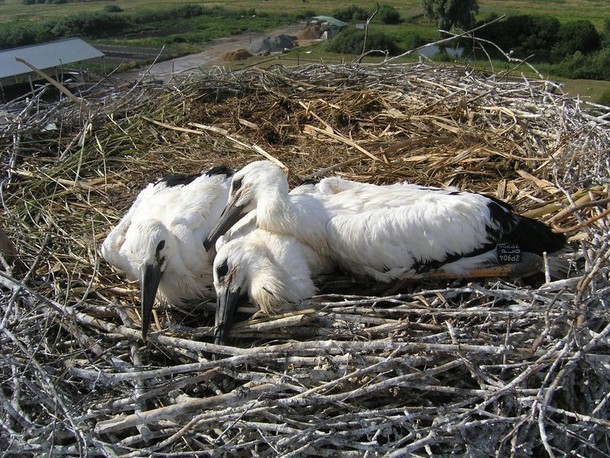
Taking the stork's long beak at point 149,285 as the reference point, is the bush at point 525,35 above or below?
above

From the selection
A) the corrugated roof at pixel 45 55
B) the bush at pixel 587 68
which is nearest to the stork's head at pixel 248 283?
the corrugated roof at pixel 45 55

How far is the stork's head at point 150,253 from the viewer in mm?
2316

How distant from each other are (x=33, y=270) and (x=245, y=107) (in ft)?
7.46

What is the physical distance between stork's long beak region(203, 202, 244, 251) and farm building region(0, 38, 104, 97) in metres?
3.70

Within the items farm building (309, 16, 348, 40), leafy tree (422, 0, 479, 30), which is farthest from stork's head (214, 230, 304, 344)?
farm building (309, 16, 348, 40)

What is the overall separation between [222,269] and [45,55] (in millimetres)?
5083

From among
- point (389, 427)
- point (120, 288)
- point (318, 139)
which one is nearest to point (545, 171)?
point (318, 139)

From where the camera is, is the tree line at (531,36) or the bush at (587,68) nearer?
the bush at (587,68)

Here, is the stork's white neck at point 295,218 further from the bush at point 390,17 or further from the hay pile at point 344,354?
the bush at point 390,17

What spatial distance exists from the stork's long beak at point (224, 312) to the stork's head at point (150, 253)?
26 centimetres

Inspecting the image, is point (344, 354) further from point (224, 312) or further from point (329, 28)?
point (329, 28)

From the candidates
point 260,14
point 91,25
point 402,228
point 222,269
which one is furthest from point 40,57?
point 260,14

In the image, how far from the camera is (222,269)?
2.31 m

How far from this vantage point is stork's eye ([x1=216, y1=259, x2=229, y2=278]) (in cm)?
230
